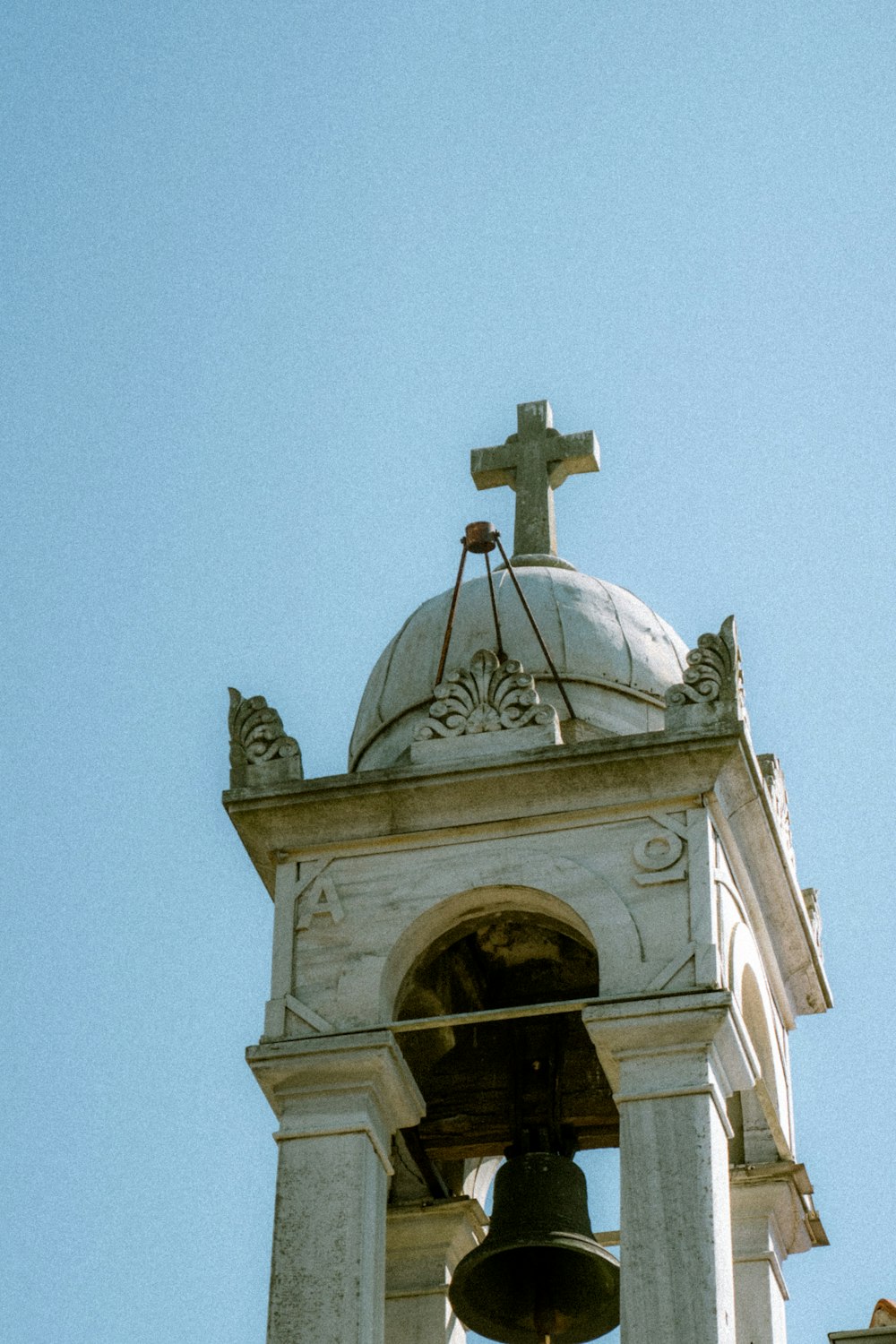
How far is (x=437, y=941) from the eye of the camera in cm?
2003

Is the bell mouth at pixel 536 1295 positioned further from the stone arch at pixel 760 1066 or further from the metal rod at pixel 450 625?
the metal rod at pixel 450 625

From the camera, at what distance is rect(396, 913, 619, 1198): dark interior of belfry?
2073 centimetres

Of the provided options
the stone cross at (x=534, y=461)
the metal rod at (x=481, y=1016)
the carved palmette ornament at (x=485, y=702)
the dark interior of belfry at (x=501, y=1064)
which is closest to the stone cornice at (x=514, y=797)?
the carved palmette ornament at (x=485, y=702)

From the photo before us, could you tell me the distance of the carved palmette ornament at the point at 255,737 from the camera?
2058 cm

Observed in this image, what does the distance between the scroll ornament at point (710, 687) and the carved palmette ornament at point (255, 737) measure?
2.29 meters

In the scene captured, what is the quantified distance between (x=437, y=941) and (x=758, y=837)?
2.06 m

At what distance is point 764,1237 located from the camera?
2036 cm

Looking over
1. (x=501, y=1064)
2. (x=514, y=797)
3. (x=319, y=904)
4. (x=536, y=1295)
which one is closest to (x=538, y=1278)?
(x=536, y=1295)

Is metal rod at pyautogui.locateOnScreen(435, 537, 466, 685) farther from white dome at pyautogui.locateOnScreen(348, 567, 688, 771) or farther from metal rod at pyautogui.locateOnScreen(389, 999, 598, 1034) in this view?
metal rod at pyautogui.locateOnScreen(389, 999, 598, 1034)

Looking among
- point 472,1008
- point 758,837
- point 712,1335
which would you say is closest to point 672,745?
point 758,837

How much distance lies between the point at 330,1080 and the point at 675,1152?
2.04 m

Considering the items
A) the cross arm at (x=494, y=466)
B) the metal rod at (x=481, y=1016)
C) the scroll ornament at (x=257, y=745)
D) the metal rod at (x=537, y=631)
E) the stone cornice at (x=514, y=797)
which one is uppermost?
the cross arm at (x=494, y=466)

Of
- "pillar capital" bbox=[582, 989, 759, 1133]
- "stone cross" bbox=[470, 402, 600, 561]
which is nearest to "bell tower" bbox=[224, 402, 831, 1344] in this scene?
"pillar capital" bbox=[582, 989, 759, 1133]

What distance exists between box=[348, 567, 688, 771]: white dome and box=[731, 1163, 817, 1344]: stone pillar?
288 cm
